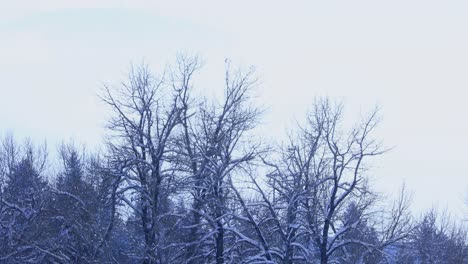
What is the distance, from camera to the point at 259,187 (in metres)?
32.0

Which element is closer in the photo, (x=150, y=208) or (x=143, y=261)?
(x=143, y=261)

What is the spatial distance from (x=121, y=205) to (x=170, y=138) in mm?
3878

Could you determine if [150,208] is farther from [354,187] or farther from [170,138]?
[354,187]

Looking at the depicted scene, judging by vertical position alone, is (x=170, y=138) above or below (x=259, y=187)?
above

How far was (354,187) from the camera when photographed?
1214 inches

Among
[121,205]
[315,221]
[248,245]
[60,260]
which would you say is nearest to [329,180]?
[315,221]

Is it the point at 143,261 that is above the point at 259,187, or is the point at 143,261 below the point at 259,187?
below

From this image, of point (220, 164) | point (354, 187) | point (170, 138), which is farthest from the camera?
point (170, 138)

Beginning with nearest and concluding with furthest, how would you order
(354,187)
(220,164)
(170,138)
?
(354,187) → (220,164) → (170,138)

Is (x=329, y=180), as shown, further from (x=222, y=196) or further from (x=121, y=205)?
(x=121, y=205)

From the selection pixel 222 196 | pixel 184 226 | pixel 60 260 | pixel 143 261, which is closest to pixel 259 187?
pixel 222 196

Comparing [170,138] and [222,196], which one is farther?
[170,138]

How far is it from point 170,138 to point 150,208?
3.70 metres

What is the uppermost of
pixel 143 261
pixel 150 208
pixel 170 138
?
pixel 170 138
